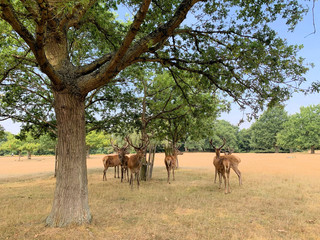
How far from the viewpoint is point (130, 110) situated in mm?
13930

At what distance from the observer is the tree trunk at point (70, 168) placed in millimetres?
5387

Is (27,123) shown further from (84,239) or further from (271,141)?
(271,141)

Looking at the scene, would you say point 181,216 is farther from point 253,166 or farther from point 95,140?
point 95,140

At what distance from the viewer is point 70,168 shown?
18.0 feet

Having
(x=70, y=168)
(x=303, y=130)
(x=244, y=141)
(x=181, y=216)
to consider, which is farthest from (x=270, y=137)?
(x=70, y=168)

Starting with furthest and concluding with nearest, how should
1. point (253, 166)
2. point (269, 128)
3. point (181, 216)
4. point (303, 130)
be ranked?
point (269, 128) → point (303, 130) → point (253, 166) → point (181, 216)

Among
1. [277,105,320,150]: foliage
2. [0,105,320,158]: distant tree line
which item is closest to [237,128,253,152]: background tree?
[0,105,320,158]: distant tree line

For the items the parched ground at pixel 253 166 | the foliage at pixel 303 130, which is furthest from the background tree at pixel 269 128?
the parched ground at pixel 253 166

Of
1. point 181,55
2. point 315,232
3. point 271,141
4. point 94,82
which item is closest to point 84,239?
point 94,82

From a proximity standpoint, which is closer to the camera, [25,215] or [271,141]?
[25,215]

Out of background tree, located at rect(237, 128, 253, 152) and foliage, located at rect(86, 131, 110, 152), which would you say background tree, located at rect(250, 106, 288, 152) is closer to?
background tree, located at rect(237, 128, 253, 152)

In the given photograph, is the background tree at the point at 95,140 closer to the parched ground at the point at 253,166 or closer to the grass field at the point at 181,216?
the parched ground at the point at 253,166

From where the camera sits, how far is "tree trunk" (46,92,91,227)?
5387 millimetres

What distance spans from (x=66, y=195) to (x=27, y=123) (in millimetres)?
9840
